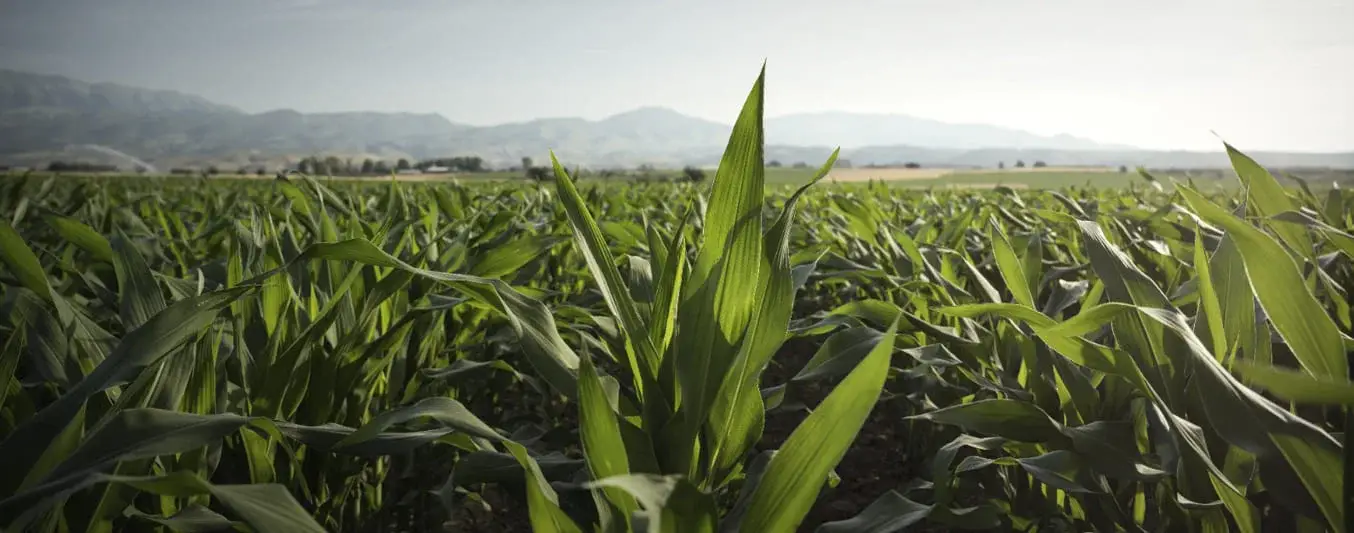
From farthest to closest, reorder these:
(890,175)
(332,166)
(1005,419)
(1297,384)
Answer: (890,175) → (332,166) → (1005,419) → (1297,384)

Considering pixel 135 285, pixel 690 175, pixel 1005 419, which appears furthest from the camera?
pixel 690 175

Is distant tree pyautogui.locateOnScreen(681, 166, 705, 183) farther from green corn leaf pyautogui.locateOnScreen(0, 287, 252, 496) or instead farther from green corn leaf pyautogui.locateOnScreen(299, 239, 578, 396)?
green corn leaf pyautogui.locateOnScreen(0, 287, 252, 496)

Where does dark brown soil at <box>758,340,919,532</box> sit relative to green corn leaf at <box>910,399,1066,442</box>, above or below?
below

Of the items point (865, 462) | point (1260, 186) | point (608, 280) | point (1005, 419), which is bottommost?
point (865, 462)

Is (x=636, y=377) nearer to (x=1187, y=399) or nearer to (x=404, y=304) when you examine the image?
(x=1187, y=399)

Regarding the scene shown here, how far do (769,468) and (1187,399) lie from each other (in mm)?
650

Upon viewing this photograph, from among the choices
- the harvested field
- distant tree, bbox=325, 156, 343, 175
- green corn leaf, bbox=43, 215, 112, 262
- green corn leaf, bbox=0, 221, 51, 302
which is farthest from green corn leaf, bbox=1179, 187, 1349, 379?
the harvested field

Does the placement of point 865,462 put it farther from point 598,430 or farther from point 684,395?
point 598,430

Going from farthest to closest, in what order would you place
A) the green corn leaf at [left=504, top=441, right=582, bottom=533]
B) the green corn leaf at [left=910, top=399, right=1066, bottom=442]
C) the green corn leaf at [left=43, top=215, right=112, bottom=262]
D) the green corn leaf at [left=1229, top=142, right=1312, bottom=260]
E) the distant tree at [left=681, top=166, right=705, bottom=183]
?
the distant tree at [left=681, top=166, right=705, bottom=183] → the green corn leaf at [left=43, top=215, right=112, bottom=262] → the green corn leaf at [left=1229, top=142, right=1312, bottom=260] → the green corn leaf at [left=910, top=399, right=1066, bottom=442] → the green corn leaf at [left=504, top=441, right=582, bottom=533]

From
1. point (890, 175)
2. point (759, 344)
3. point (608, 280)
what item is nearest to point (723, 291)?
point (759, 344)

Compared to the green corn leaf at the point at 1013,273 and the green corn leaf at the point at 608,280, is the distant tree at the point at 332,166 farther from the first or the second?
the green corn leaf at the point at 1013,273

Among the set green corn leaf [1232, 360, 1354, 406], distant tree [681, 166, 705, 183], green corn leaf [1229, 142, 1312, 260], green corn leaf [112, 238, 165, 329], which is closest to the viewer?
green corn leaf [1232, 360, 1354, 406]

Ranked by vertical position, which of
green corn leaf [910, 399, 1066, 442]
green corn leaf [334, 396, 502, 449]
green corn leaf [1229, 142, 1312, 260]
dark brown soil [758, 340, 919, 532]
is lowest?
dark brown soil [758, 340, 919, 532]

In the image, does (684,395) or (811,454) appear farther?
(684,395)
